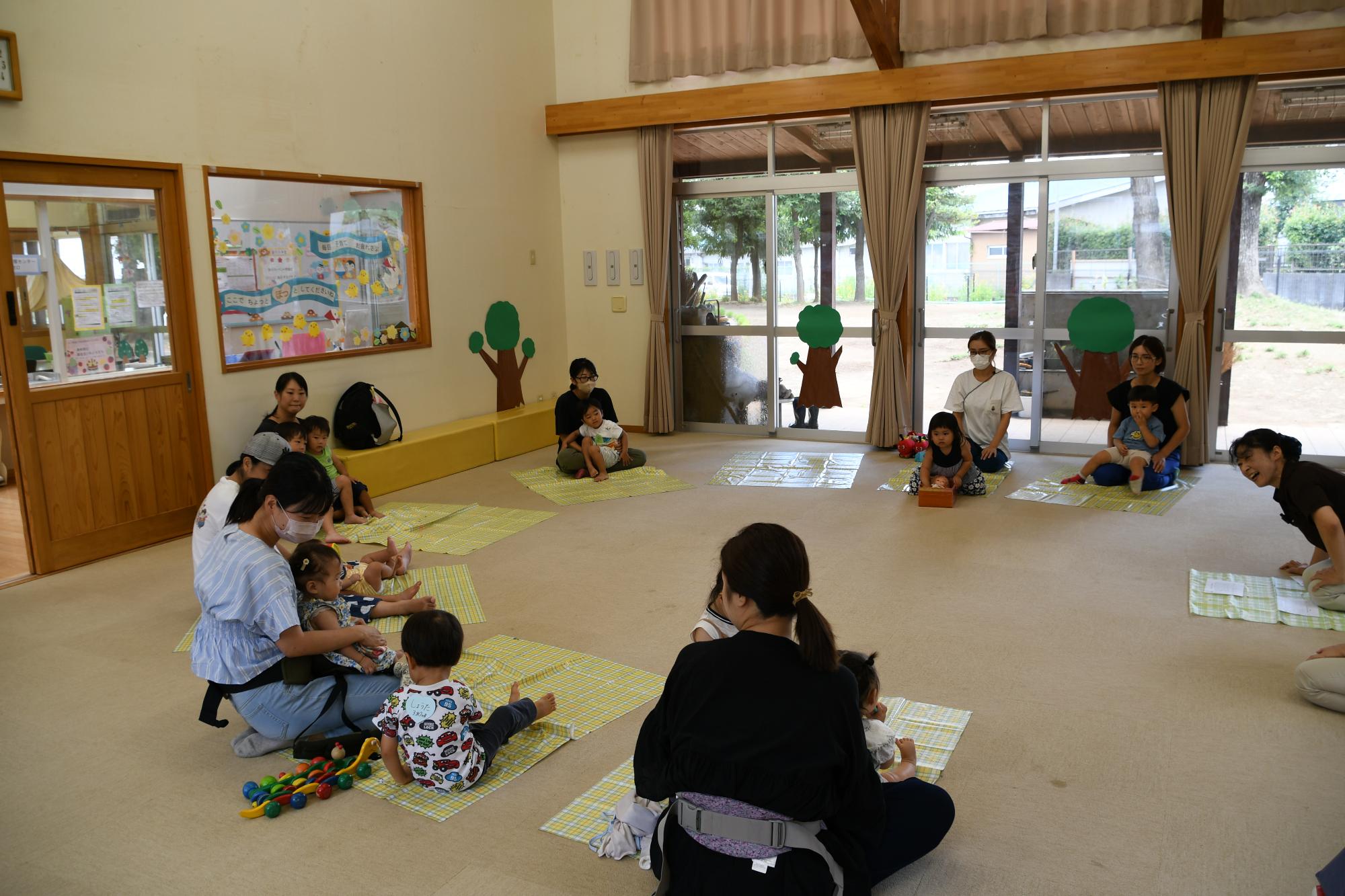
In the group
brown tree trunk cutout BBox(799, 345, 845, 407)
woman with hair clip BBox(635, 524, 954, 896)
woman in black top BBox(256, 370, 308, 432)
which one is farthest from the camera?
brown tree trunk cutout BBox(799, 345, 845, 407)

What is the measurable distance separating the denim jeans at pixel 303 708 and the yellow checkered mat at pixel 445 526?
7.15ft

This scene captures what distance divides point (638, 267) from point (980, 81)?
A: 3.27 metres

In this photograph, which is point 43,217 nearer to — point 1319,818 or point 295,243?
point 295,243

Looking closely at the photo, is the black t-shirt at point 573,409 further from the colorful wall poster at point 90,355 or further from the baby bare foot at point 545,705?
the baby bare foot at point 545,705

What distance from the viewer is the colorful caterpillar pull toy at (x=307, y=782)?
300 cm

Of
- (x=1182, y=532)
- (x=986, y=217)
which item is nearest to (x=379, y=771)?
(x=1182, y=532)

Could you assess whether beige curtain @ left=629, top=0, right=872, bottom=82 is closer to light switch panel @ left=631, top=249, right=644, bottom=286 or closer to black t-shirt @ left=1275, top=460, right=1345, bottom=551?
light switch panel @ left=631, top=249, right=644, bottom=286

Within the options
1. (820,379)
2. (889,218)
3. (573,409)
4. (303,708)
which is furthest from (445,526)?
(889,218)

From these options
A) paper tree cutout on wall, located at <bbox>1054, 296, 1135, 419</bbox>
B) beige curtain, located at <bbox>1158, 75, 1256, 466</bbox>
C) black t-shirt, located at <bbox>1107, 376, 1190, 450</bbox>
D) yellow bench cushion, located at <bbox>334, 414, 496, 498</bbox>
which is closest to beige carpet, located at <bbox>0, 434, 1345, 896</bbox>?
black t-shirt, located at <bbox>1107, 376, 1190, 450</bbox>

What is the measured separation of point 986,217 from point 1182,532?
3.33 m

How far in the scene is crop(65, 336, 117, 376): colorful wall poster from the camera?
18.0 ft

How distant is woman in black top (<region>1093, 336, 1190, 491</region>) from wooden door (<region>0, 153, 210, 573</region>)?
5.84 meters

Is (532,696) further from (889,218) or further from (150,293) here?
(889,218)

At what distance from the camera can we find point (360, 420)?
6988 mm
